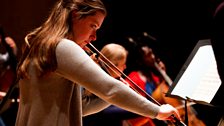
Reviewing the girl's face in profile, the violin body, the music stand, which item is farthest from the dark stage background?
the girl's face in profile

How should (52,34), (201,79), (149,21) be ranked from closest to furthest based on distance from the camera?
(52,34) → (201,79) → (149,21)

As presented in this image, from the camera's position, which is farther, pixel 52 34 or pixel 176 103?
pixel 176 103

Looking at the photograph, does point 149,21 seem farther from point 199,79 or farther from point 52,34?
point 52,34

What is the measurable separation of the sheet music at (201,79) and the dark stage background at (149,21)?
2170 mm

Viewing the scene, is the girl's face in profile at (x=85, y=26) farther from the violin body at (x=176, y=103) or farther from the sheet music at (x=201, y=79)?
the violin body at (x=176, y=103)

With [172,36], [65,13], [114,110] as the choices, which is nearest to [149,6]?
[172,36]

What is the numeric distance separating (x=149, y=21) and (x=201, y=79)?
2.43m

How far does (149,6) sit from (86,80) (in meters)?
2.81

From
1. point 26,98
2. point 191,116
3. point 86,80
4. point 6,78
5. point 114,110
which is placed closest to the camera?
point 86,80

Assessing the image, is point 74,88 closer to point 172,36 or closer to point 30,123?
point 30,123

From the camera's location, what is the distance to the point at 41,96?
4.77 feet

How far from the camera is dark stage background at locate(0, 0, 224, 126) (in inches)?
159

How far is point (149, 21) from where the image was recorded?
414cm

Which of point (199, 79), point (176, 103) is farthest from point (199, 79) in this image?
point (176, 103)
